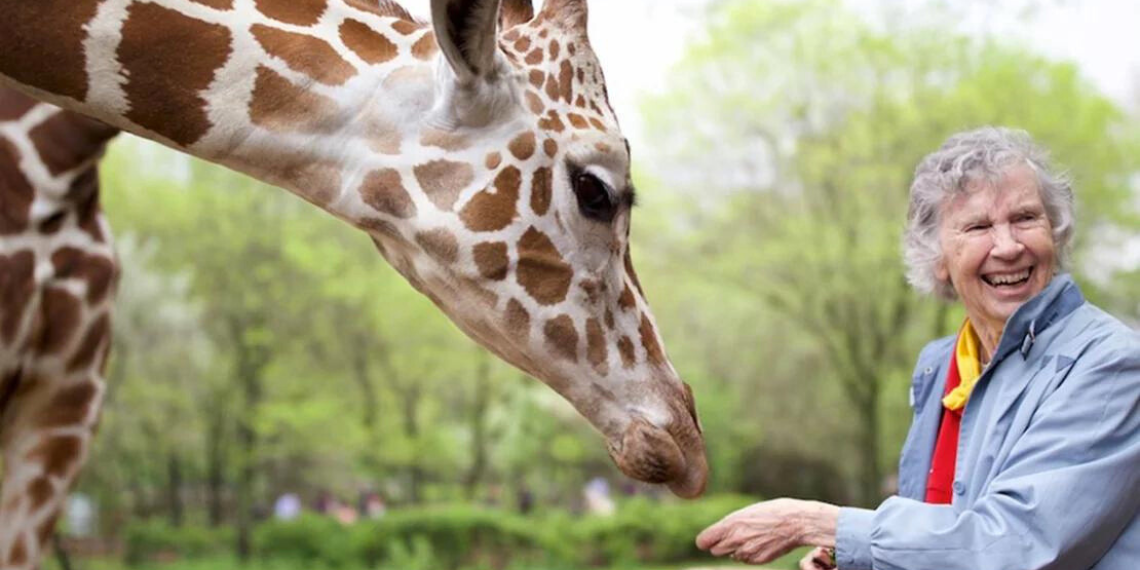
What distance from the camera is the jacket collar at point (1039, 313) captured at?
2148mm

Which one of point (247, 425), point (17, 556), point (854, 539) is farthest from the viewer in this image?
point (247, 425)

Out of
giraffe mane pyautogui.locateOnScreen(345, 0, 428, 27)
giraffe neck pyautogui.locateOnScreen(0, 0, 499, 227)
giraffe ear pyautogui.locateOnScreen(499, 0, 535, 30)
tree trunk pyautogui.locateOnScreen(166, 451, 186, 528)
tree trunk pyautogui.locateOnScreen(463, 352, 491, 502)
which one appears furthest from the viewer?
tree trunk pyautogui.locateOnScreen(463, 352, 491, 502)

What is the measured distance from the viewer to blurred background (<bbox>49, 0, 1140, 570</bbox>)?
1833cm

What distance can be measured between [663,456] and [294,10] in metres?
1.06

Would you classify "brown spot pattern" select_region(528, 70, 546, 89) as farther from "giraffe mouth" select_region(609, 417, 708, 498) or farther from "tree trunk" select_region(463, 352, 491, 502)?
"tree trunk" select_region(463, 352, 491, 502)

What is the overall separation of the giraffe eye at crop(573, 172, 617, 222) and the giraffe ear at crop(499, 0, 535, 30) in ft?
1.60

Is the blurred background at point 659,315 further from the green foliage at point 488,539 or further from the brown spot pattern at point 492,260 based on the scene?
the brown spot pattern at point 492,260

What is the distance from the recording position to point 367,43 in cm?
230

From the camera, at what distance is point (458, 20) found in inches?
82.5

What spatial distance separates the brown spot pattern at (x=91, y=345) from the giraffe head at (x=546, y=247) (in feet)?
6.83

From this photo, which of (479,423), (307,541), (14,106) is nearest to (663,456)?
(14,106)

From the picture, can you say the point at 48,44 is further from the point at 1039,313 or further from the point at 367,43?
the point at 1039,313

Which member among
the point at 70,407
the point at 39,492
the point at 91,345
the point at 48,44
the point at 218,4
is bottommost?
the point at 39,492

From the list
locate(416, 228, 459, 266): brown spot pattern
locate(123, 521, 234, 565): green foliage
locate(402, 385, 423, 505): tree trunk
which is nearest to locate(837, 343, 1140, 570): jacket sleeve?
locate(416, 228, 459, 266): brown spot pattern
